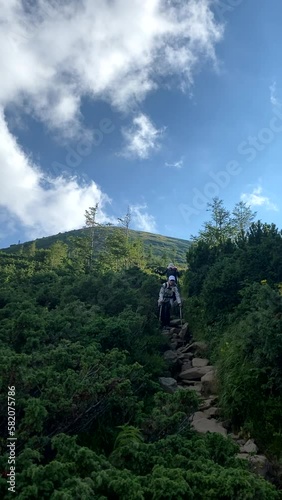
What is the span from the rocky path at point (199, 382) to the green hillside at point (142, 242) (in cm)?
3271

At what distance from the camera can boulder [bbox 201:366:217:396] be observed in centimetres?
887

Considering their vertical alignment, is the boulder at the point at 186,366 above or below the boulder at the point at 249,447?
above

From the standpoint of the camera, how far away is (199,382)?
9.84 metres

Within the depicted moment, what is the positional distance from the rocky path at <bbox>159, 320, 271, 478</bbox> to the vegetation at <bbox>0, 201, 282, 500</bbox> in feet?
1.24

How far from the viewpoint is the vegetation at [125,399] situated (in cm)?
389

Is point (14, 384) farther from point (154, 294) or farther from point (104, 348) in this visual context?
point (154, 294)

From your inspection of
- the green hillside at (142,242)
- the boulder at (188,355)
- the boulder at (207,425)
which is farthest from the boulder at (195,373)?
the green hillside at (142,242)

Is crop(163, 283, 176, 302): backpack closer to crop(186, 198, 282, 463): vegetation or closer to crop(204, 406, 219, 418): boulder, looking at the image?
crop(186, 198, 282, 463): vegetation

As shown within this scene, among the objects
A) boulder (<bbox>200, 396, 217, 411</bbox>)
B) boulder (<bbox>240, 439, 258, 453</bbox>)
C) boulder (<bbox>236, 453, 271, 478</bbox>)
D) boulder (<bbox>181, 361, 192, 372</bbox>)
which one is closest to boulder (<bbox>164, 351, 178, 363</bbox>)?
boulder (<bbox>181, 361, 192, 372</bbox>)

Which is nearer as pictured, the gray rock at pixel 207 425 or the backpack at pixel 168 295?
the gray rock at pixel 207 425

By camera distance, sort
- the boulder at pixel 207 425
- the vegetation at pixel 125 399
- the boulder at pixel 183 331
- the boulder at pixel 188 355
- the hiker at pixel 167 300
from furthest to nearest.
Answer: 1. the hiker at pixel 167 300
2. the boulder at pixel 183 331
3. the boulder at pixel 188 355
4. the boulder at pixel 207 425
5. the vegetation at pixel 125 399

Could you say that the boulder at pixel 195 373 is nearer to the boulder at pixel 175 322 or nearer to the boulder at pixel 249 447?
the boulder at pixel 249 447

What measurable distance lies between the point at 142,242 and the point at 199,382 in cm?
4801

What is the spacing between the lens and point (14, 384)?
5449 millimetres
